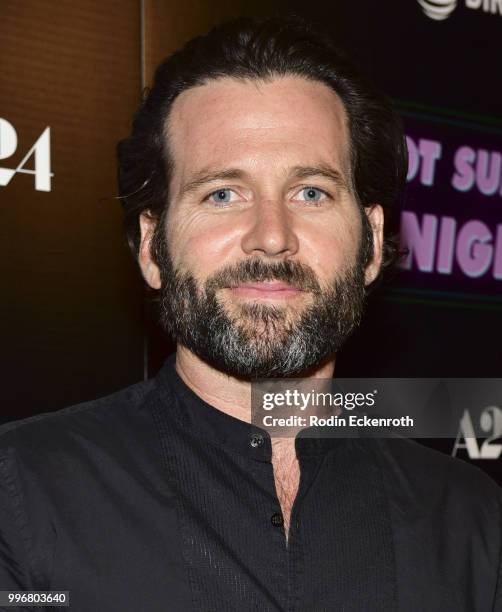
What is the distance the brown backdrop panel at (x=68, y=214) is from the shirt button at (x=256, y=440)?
62cm

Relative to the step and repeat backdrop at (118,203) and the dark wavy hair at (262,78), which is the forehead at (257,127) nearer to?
the dark wavy hair at (262,78)

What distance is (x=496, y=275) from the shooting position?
8.52ft

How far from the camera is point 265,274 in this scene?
142 centimetres

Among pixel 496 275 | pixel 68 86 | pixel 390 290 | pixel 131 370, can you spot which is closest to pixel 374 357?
pixel 390 290

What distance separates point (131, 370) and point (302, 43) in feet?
2.66

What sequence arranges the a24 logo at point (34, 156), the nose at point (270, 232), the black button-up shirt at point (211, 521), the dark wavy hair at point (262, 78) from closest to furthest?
Answer: the black button-up shirt at point (211, 521)
the nose at point (270, 232)
the dark wavy hair at point (262, 78)
the a24 logo at point (34, 156)

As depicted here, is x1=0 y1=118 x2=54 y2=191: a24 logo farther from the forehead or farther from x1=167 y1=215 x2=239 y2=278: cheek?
x1=167 y1=215 x2=239 y2=278: cheek

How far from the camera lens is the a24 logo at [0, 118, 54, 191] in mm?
1828

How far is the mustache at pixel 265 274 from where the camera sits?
142 cm

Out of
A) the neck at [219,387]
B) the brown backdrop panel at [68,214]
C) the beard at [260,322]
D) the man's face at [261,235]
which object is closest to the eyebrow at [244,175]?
the man's face at [261,235]

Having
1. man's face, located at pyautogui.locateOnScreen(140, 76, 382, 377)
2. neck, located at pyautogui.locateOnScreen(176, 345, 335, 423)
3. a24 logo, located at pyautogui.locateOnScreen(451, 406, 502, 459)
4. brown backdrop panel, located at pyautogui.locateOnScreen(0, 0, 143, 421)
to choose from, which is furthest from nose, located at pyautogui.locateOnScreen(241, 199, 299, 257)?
a24 logo, located at pyautogui.locateOnScreen(451, 406, 502, 459)

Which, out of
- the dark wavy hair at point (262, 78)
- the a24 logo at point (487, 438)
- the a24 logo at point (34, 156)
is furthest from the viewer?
the a24 logo at point (487, 438)

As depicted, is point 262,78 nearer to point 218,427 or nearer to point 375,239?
point 375,239

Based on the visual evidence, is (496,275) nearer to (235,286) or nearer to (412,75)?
(412,75)
